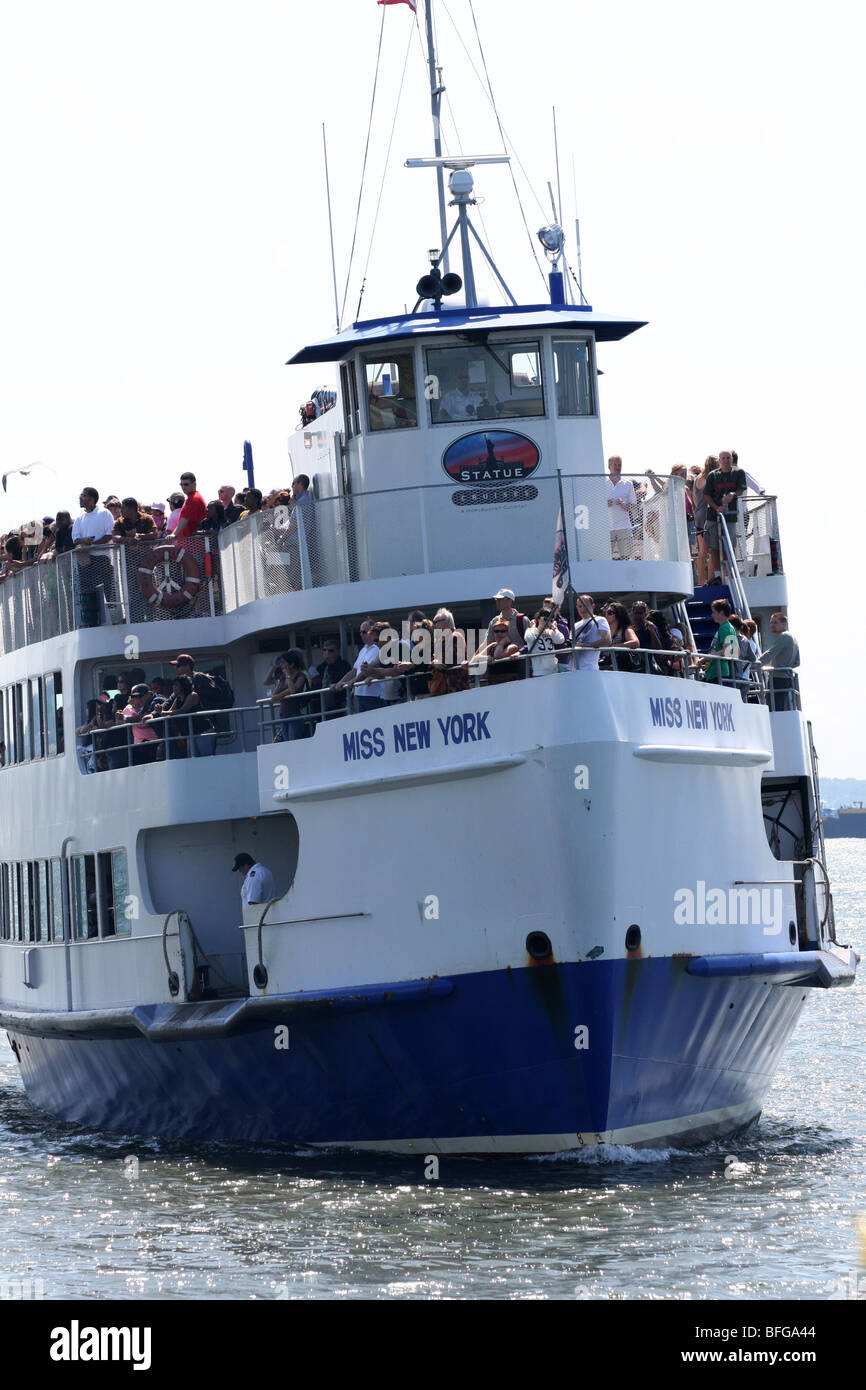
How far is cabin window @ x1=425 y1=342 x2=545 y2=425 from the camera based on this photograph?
748 inches

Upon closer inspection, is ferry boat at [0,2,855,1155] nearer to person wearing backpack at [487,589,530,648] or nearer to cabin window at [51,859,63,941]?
cabin window at [51,859,63,941]

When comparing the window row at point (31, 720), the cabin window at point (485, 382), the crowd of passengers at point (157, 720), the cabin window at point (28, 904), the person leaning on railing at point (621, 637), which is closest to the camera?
the person leaning on railing at point (621, 637)

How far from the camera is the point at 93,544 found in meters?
20.9

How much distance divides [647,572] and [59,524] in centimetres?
685

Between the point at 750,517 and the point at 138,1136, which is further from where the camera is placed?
the point at 750,517

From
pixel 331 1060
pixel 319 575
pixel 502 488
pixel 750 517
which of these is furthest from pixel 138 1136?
pixel 750 517

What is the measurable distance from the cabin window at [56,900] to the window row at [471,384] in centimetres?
584

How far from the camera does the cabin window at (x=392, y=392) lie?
62.6ft

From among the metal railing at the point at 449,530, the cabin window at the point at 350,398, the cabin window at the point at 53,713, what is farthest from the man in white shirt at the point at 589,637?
the cabin window at the point at 53,713

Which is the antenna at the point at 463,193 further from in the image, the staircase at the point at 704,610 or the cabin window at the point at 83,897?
the cabin window at the point at 83,897
